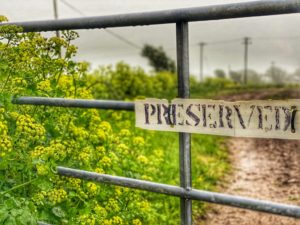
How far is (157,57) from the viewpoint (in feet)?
122

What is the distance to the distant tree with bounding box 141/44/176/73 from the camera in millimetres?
36912

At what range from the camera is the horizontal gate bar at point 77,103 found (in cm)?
207

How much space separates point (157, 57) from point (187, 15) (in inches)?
1402

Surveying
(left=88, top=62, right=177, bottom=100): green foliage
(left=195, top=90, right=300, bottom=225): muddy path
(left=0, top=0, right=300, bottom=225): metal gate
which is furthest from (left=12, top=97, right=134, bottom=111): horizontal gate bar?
(left=88, top=62, right=177, bottom=100): green foliage

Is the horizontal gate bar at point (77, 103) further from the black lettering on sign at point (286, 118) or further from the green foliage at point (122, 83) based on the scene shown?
the green foliage at point (122, 83)

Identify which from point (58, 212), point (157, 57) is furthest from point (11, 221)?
point (157, 57)

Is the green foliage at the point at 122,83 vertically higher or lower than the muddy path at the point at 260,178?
higher

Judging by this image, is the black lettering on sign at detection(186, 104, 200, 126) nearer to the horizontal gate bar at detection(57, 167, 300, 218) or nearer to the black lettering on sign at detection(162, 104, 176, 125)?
the black lettering on sign at detection(162, 104, 176, 125)

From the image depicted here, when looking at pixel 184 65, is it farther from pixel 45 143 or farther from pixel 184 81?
pixel 45 143

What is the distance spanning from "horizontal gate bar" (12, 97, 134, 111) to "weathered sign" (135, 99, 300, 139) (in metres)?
0.06

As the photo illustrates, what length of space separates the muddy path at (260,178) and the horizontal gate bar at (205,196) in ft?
8.01

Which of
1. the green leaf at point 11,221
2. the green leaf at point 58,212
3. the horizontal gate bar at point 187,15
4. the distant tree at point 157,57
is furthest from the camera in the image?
the distant tree at point 157,57

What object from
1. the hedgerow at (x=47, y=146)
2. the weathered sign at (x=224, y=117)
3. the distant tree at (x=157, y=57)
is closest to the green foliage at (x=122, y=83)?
the hedgerow at (x=47, y=146)

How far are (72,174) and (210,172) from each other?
391 centimetres
